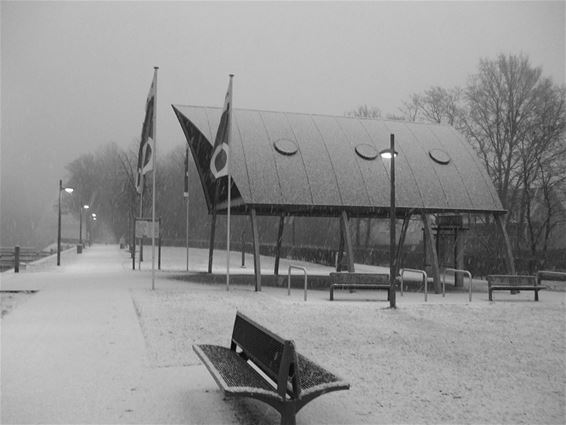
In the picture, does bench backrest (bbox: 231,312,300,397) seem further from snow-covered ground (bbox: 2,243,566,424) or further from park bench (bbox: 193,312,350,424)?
snow-covered ground (bbox: 2,243,566,424)

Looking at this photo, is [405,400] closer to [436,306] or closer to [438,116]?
[436,306]

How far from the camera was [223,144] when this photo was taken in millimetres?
18469

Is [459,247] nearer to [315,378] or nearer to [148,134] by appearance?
[148,134]

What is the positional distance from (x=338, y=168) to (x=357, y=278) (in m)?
5.88

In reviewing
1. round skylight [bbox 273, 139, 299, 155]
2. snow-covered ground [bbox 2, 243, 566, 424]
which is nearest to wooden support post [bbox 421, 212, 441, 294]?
snow-covered ground [bbox 2, 243, 566, 424]

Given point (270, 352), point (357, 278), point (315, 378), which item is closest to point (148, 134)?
point (357, 278)

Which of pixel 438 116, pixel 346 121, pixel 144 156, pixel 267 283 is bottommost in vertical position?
pixel 267 283

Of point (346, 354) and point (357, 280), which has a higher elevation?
point (357, 280)

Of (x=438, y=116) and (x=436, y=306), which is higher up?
(x=438, y=116)

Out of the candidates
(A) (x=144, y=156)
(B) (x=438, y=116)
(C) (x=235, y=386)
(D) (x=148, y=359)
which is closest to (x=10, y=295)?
(A) (x=144, y=156)

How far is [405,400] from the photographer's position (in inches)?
262

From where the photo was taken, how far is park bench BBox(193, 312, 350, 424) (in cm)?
534

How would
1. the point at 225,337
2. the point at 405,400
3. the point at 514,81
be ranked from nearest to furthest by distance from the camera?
the point at 405,400
the point at 225,337
the point at 514,81

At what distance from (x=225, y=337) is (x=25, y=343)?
10.2ft
